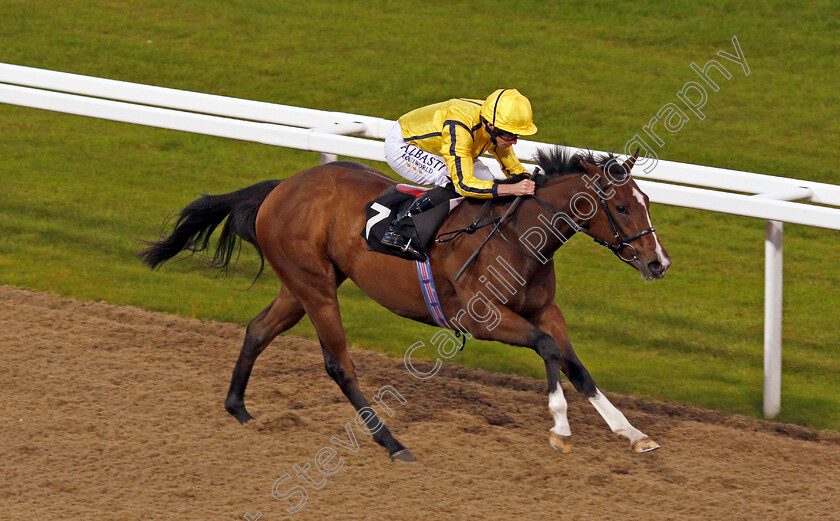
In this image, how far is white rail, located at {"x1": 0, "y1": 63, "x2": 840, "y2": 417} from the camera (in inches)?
204

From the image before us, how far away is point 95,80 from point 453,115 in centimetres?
346

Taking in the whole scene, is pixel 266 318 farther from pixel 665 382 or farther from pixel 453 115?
pixel 665 382

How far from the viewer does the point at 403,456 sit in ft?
15.9

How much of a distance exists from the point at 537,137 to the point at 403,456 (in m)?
4.86

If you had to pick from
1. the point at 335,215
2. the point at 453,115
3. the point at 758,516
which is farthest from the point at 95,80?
the point at 758,516

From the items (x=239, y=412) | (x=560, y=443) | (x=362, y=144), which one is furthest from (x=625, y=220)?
(x=239, y=412)

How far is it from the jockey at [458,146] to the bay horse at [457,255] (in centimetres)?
13

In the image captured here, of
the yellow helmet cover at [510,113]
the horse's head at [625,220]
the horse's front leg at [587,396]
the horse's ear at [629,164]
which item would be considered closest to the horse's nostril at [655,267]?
the horse's head at [625,220]

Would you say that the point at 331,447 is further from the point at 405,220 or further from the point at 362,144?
the point at 362,144

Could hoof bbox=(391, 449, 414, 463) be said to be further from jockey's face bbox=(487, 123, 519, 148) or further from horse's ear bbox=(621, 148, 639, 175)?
horse's ear bbox=(621, 148, 639, 175)

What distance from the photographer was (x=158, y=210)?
8.09 m

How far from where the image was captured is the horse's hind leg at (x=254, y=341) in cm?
532

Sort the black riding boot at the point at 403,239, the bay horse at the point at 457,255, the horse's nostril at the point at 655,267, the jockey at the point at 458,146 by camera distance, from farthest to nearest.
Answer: the black riding boot at the point at 403,239 → the jockey at the point at 458,146 → the bay horse at the point at 457,255 → the horse's nostril at the point at 655,267

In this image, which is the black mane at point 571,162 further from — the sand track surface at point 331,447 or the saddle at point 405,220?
the sand track surface at point 331,447
